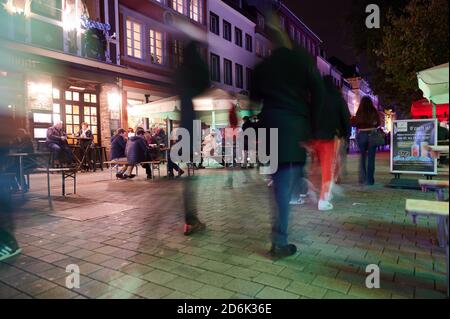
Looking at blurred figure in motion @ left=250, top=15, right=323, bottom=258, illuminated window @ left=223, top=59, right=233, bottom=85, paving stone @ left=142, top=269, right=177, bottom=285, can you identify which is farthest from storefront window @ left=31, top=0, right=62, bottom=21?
illuminated window @ left=223, top=59, right=233, bottom=85

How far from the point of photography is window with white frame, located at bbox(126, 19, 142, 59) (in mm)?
15961

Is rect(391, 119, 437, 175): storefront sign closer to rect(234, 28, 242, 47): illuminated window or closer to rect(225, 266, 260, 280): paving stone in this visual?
rect(225, 266, 260, 280): paving stone

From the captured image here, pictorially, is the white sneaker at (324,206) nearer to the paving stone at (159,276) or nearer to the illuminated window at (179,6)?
the paving stone at (159,276)

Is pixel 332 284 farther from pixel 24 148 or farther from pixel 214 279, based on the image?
pixel 24 148

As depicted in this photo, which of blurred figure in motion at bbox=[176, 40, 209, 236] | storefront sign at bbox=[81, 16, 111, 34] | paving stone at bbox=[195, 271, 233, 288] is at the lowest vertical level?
paving stone at bbox=[195, 271, 233, 288]

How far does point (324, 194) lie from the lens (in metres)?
5.46

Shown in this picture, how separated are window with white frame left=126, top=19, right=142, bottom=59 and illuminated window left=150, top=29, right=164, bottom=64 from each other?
0.81 meters

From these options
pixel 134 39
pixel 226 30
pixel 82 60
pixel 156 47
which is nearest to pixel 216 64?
pixel 226 30

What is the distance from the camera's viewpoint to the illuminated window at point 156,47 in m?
17.3

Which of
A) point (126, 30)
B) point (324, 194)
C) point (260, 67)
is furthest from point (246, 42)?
point (260, 67)

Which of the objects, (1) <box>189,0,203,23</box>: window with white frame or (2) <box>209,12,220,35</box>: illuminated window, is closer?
(1) <box>189,0,203,23</box>: window with white frame

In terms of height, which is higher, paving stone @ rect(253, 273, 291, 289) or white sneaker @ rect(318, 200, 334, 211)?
white sneaker @ rect(318, 200, 334, 211)

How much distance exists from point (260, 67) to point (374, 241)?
7.35 ft
